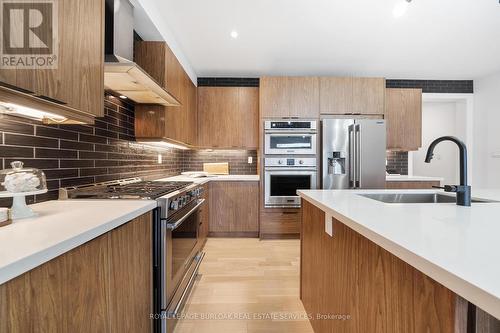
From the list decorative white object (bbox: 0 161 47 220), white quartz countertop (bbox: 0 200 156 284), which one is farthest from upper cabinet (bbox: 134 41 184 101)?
decorative white object (bbox: 0 161 47 220)

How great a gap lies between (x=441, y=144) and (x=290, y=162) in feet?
11.4

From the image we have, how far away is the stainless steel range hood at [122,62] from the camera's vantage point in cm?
142

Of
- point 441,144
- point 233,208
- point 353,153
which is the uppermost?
point 441,144

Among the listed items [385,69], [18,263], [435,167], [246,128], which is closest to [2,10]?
[18,263]

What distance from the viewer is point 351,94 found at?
3451mm

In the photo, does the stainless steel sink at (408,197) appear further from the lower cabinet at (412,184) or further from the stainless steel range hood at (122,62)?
the lower cabinet at (412,184)

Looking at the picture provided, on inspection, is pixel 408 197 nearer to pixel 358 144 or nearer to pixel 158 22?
pixel 358 144

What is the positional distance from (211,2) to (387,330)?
255 cm

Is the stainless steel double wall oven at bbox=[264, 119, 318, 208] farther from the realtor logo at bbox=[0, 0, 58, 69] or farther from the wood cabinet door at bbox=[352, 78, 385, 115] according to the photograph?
the realtor logo at bbox=[0, 0, 58, 69]

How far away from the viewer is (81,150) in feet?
5.40

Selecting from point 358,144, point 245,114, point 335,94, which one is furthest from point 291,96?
point 358,144

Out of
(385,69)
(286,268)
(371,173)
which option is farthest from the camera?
(385,69)

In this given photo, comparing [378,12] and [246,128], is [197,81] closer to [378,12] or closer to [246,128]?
[246,128]

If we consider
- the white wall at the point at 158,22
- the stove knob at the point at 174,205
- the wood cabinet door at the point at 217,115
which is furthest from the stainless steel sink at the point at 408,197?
the wood cabinet door at the point at 217,115
